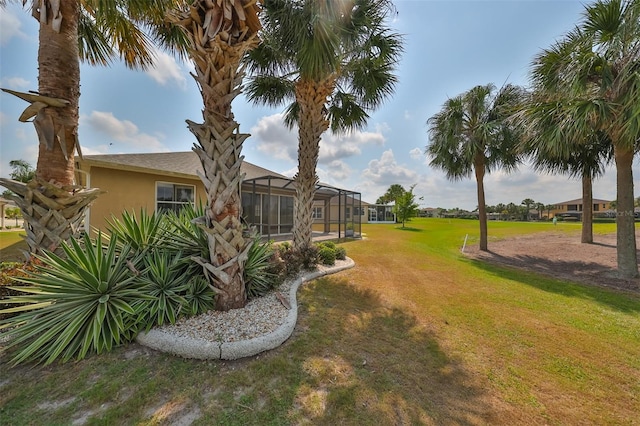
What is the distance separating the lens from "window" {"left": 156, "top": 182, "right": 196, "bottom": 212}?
9.31 meters

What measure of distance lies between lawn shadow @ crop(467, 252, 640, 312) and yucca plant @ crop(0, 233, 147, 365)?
8.85 meters

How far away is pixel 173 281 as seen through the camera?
11.6 feet

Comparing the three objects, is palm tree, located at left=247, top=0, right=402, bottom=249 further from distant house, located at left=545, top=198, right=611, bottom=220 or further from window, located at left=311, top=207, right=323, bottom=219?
distant house, located at left=545, top=198, right=611, bottom=220

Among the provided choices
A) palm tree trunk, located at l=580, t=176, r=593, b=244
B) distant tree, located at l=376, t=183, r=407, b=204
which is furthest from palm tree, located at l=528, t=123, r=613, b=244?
distant tree, located at l=376, t=183, r=407, b=204

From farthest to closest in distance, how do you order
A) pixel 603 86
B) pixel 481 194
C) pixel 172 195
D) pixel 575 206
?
pixel 575 206 → pixel 481 194 → pixel 172 195 → pixel 603 86

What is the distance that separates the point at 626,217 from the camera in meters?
6.90

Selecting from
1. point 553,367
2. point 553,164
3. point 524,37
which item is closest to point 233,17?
point 553,367

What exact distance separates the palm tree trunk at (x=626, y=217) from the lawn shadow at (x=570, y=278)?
0.47 metres

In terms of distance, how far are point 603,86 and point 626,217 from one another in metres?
3.74

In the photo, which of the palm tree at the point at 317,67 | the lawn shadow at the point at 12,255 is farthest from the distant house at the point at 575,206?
the lawn shadow at the point at 12,255

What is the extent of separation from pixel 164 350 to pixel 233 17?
14.6ft

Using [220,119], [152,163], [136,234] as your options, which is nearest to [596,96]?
[220,119]

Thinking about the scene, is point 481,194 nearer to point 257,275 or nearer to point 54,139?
point 257,275

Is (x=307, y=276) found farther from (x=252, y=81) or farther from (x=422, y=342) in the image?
(x=252, y=81)
